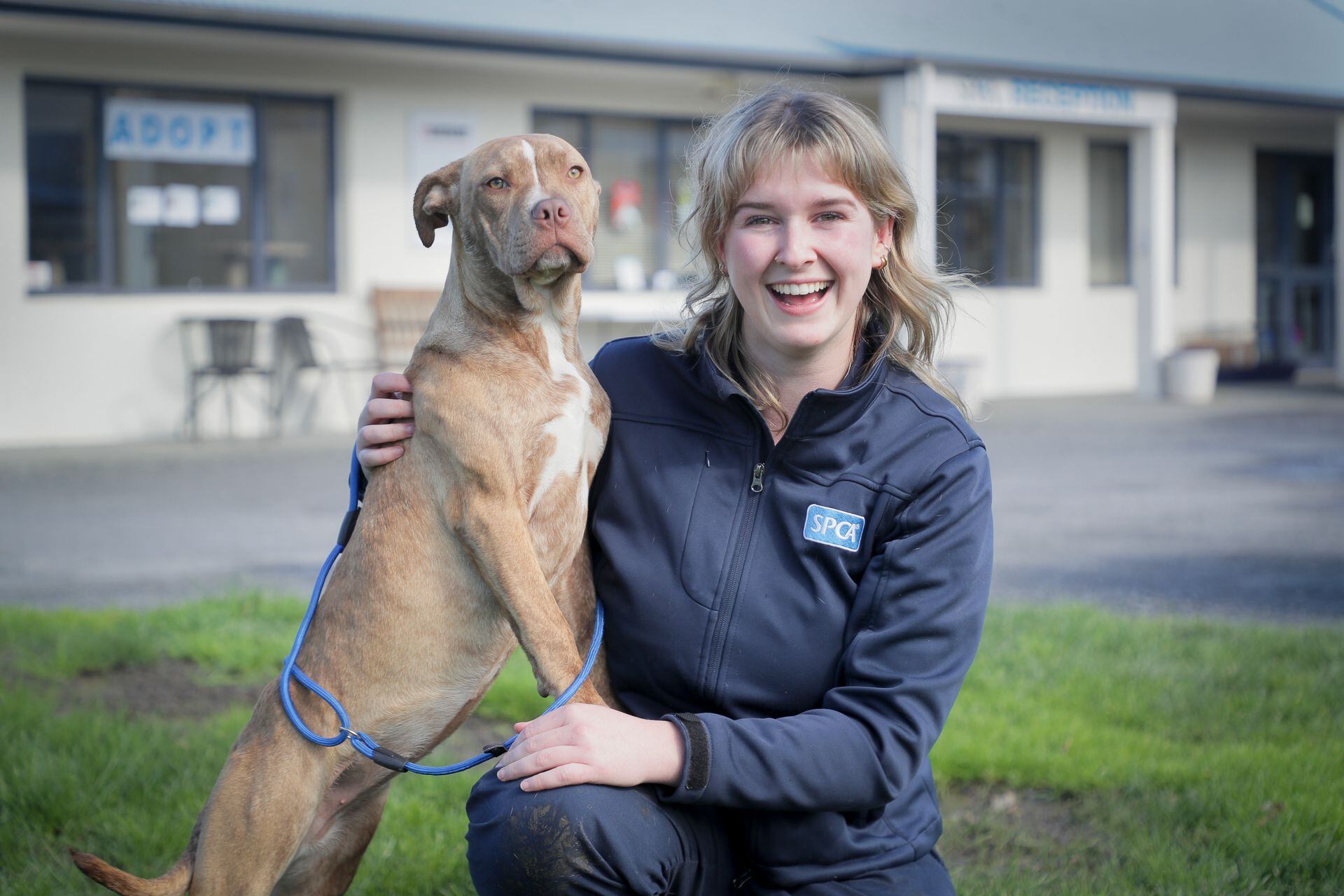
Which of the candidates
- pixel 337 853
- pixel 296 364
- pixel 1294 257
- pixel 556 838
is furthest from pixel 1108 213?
pixel 556 838

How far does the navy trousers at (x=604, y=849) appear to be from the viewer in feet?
7.47

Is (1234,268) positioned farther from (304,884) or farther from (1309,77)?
(304,884)

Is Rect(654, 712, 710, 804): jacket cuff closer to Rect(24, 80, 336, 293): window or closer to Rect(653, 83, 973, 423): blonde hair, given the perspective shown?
Rect(653, 83, 973, 423): blonde hair

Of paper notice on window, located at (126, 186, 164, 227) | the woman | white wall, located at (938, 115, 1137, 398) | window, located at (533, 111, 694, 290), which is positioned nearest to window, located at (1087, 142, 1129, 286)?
white wall, located at (938, 115, 1137, 398)

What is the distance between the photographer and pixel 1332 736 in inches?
161

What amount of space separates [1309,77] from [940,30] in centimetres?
570

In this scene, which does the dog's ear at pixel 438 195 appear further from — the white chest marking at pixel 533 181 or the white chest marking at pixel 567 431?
the white chest marking at pixel 567 431

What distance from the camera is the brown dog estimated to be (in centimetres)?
242

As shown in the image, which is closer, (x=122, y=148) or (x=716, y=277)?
(x=716, y=277)

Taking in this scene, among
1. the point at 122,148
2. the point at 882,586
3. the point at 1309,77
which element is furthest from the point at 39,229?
the point at 1309,77

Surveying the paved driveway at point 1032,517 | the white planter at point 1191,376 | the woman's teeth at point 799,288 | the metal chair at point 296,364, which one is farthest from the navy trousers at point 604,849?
the white planter at point 1191,376

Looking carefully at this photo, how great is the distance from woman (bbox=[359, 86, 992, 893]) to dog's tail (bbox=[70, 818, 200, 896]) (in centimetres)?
52

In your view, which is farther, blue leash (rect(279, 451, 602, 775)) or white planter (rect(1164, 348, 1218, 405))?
white planter (rect(1164, 348, 1218, 405))

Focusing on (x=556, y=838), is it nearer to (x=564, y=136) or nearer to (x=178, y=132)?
(x=178, y=132)
